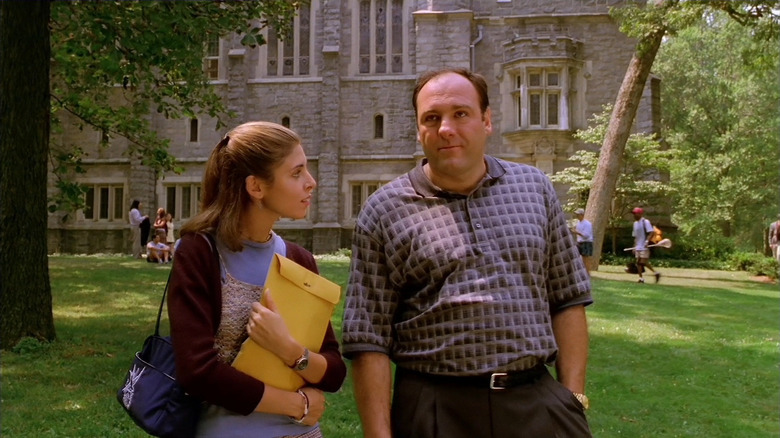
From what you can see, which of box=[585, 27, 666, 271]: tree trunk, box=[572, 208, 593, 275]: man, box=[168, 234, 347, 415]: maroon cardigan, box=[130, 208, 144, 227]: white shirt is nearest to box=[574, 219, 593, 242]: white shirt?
box=[572, 208, 593, 275]: man

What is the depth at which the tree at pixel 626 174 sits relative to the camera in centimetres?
2219

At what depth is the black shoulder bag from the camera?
6.31 feet

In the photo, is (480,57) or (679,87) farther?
→ (679,87)

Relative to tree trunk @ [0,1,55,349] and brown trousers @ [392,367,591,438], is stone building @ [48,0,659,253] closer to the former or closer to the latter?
tree trunk @ [0,1,55,349]

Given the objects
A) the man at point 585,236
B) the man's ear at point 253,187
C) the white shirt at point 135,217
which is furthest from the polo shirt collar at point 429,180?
the white shirt at point 135,217

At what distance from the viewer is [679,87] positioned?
3788 centimetres

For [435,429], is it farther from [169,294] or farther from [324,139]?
[324,139]

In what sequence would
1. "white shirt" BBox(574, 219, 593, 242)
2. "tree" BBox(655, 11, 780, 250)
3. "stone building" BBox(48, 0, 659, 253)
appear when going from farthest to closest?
"tree" BBox(655, 11, 780, 250) < "stone building" BBox(48, 0, 659, 253) < "white shirt" BBox(574, 219, 593, 242)

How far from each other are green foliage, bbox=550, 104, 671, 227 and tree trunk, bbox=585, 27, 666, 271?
5.88 metres

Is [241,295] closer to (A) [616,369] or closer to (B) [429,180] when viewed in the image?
(B) [429,180]

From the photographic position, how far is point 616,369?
6.98 metres

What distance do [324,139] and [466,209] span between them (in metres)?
23.8

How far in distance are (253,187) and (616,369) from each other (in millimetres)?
5761

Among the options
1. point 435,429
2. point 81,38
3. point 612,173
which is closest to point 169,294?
point 435,429
